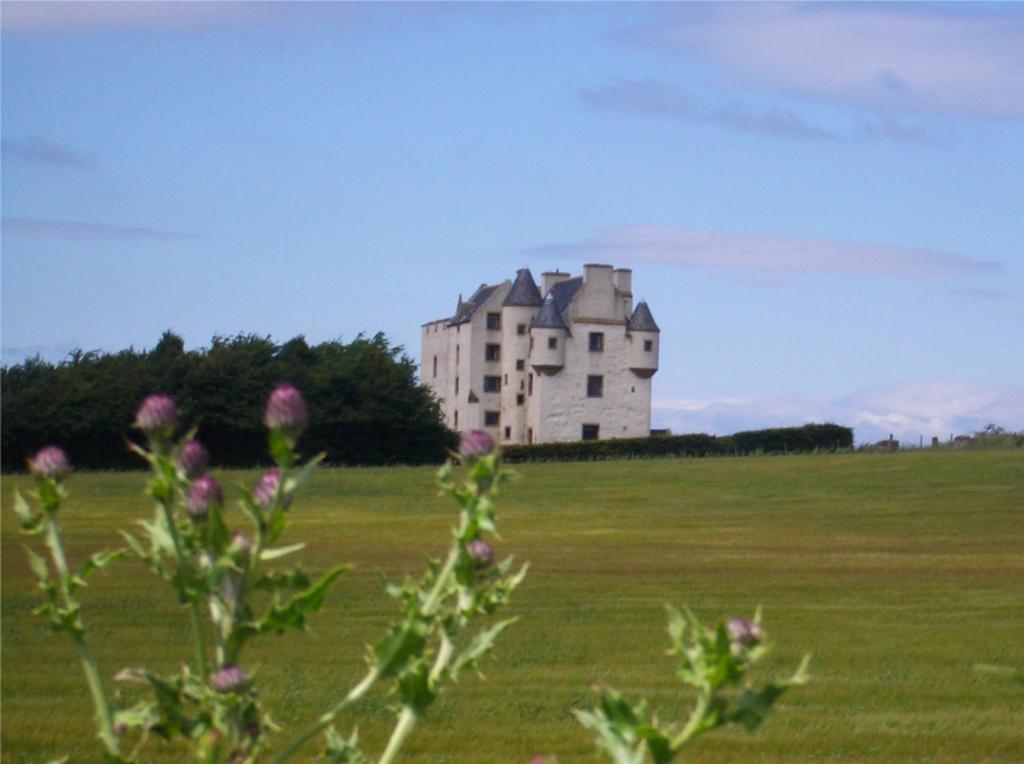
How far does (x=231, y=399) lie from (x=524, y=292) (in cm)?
2965

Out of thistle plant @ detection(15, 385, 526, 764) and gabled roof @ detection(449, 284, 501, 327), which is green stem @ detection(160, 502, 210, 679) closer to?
thistle plant @ detection(15, 385, 526, 764)

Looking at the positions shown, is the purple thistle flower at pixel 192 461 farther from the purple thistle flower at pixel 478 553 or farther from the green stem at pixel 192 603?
the purple thistle flower at pixel 478 553

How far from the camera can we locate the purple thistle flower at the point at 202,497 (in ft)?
7.89

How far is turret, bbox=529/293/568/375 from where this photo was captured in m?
79.9

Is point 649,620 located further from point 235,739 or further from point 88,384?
point 88,384

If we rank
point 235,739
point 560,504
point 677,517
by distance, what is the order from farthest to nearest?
1. point 560,504
2. point 677,517
3. point 235,739

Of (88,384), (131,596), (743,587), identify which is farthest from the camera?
(88,384)

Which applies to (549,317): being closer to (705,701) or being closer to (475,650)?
(475,650)

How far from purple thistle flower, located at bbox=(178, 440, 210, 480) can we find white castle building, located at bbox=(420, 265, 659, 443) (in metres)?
77.1

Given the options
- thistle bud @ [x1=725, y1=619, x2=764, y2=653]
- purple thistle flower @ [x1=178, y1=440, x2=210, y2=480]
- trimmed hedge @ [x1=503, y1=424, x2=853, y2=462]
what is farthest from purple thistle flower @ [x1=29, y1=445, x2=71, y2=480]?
trimmed hedge @ [x1=503, y1=424, x2=853, y2=462]

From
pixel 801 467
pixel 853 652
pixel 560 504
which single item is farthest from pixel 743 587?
pixel 801 467

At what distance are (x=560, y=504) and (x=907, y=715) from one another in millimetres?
30982

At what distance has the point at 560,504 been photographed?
1646 inches

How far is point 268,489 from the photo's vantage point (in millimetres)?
2439
